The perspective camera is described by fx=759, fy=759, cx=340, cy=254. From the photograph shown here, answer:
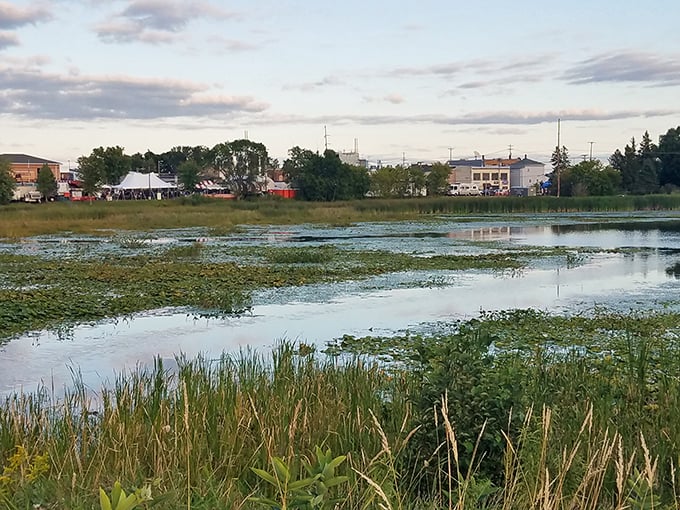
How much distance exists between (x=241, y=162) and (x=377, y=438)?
8847 cm

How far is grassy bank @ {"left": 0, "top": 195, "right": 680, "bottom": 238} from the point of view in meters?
47.3

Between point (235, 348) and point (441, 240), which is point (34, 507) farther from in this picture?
point (441, 240)

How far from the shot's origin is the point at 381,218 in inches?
2266

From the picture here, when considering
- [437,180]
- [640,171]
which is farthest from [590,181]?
[437,180]

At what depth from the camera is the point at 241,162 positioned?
303 feet

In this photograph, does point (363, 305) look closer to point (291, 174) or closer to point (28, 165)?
point (291, 174)

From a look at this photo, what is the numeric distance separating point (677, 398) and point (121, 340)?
9.15m

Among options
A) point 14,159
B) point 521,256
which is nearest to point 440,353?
point 521,256

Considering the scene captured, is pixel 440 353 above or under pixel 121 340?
above

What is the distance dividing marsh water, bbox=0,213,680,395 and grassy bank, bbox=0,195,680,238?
14.6 metres

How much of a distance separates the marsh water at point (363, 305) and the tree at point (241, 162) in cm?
5994

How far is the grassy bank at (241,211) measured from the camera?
47.3m

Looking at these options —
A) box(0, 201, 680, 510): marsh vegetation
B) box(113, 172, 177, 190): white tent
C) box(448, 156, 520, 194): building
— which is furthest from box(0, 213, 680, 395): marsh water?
box(448, 156, 520, 194): building

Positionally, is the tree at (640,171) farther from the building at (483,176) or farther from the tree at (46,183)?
the tree at (46,183)
